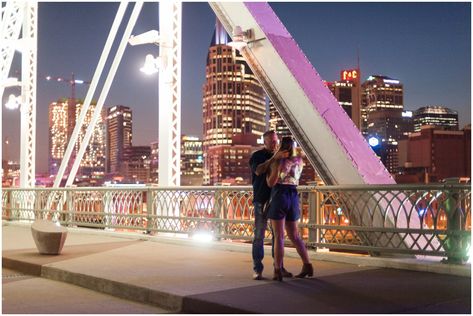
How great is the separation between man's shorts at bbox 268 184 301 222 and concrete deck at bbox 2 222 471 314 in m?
0.74

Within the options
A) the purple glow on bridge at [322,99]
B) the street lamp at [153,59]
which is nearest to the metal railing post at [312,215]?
the purple glow on bridge at [322,99]

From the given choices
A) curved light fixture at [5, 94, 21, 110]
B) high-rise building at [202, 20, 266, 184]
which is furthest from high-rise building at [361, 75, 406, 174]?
curved light fixture at [5, 94, 21, 110]

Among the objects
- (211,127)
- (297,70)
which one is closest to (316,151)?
(297,70)

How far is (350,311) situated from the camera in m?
5.76

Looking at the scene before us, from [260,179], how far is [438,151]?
136034mm

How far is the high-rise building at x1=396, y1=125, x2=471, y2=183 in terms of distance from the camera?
136625 millimetres

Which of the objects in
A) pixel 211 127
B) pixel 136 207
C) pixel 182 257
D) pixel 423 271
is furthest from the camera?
Answer: pixel 211 127

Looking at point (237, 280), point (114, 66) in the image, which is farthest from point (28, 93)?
point (237, 280)

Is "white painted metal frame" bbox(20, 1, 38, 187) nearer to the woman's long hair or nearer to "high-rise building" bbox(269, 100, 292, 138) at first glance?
"high-rise building" bbox(269, 100, 292, 138)

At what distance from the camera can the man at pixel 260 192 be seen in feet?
25.4

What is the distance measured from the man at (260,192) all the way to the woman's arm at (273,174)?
0.37ft

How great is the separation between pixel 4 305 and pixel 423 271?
A: 489cm

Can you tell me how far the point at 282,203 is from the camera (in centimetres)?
763

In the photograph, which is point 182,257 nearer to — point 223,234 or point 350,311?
point 223,234
